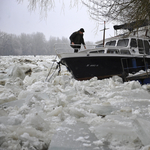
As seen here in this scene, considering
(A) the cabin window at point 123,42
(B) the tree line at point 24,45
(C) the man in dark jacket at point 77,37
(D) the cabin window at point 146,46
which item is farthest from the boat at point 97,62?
(B) the tree line at point 24,45

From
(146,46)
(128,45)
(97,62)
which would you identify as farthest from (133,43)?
(97,62)

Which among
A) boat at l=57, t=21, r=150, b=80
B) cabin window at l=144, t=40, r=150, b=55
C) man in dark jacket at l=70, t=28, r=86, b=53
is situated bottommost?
boat at l=57, t=21, r=150, b=80

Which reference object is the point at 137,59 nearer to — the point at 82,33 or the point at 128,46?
the point at 128,46

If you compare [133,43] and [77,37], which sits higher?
[77,37]

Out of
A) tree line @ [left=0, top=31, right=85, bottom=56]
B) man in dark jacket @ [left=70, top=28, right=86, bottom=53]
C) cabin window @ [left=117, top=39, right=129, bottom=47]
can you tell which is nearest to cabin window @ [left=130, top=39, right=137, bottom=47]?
cabin window @ [left=117, top=39, right=129, bottom=47]

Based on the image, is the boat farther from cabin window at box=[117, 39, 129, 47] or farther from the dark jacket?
the dark jacket

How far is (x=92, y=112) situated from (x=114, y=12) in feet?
8.24

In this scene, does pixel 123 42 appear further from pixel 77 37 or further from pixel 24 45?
pixel 24 45

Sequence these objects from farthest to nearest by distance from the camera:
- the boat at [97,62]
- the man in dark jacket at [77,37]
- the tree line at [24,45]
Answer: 1. the tree line at [24,45]
2. the man in dark jacket at [77,37]
3. the boat at [97,62]

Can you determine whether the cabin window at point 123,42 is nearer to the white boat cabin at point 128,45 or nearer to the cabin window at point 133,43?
the white boat cabin at point 128,45

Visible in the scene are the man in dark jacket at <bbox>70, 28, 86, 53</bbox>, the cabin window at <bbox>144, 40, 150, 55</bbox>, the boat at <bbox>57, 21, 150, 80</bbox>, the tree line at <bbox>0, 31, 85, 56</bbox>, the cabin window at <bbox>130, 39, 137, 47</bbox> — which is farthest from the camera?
the tree line at <bbox>0, 31, 85, 56</bbox>

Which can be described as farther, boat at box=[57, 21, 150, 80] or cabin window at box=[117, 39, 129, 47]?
cabin window at box=[117, 39, 129, 47]

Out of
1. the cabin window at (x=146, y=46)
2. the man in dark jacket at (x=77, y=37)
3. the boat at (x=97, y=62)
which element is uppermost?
the man in dark jacket at (x=77, y=37)

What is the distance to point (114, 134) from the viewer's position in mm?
1286
